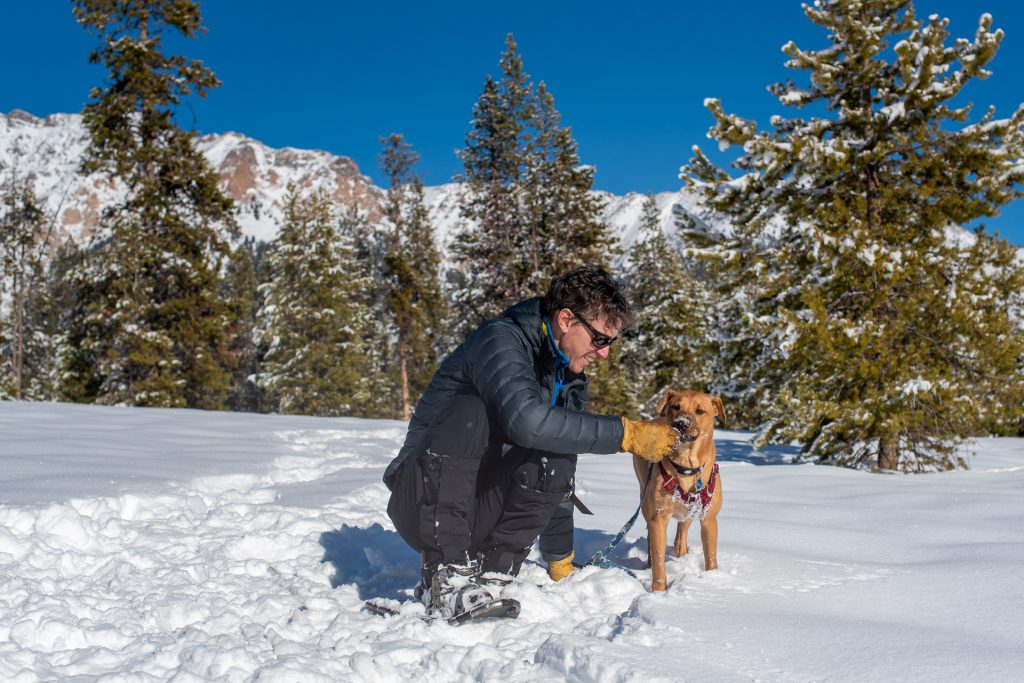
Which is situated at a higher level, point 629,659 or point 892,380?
point 892,380

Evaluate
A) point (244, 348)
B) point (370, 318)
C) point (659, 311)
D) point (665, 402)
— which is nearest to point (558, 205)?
point (659, 311)

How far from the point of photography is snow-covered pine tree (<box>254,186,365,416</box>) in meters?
27.1

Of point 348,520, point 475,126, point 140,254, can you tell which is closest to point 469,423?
point 348,520

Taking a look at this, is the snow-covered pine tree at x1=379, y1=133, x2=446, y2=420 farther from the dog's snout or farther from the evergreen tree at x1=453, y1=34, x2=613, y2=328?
the dog's snout

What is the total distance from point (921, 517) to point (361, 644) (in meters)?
3.83

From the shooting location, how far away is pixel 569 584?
10.7 ft

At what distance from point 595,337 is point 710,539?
4.02 ft

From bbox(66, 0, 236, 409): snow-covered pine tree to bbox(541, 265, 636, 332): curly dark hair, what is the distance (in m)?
17.6

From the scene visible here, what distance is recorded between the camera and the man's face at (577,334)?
10.1ft

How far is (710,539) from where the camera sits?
3406 mm

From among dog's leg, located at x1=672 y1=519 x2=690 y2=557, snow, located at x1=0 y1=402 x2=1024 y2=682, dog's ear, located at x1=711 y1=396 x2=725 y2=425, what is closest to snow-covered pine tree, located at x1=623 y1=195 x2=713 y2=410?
snow, located at x1=0 y1=402 x2=1024 y2=682

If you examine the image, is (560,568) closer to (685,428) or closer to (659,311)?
(685,428)

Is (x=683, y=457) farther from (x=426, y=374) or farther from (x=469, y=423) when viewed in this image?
(x=426, y=374)

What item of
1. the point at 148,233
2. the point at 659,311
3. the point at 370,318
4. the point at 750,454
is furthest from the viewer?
the point at 370,318
